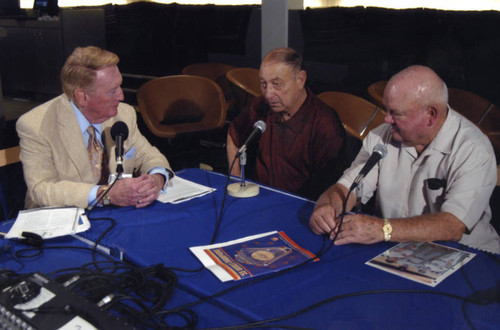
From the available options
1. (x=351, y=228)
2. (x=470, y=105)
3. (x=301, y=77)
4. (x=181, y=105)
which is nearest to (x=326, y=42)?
(x=181, y=105)

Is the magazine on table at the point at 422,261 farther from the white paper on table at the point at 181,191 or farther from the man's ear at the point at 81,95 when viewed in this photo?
the man's ear at the point at 81,95

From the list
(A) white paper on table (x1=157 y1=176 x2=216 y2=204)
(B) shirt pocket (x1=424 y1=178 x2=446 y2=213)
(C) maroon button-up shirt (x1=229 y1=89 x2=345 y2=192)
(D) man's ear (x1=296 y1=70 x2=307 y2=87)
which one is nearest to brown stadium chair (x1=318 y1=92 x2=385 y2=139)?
(C) maroon button-up shirt (x1=229 y1=89 x2=345 y2=192)

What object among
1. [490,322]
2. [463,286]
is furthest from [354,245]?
[490,322]

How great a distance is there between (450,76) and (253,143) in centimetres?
198

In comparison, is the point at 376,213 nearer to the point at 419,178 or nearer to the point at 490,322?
the point at 419,178

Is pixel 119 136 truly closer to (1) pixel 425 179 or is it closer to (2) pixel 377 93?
(1) pixel 425 179

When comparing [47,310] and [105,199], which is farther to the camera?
[105,199]

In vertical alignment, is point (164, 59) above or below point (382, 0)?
below

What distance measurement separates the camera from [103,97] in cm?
221

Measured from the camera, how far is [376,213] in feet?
7.33

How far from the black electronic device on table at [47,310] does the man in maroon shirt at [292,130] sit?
183 cm

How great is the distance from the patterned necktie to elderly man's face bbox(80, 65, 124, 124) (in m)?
0.07

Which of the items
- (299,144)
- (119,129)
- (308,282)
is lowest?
(308,282)

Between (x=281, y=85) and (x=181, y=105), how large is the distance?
5.57ft
